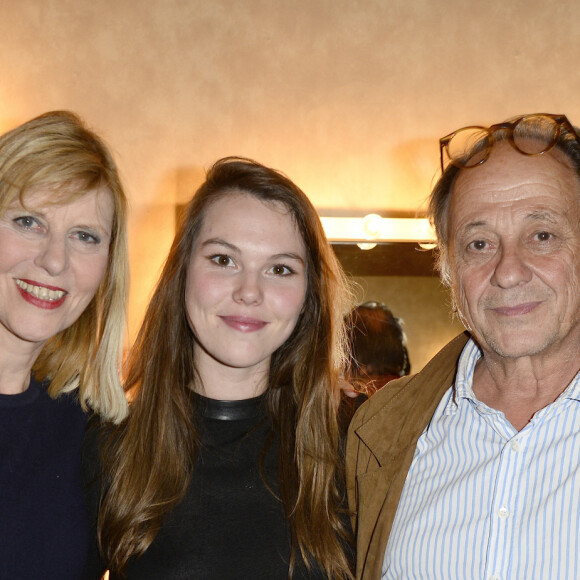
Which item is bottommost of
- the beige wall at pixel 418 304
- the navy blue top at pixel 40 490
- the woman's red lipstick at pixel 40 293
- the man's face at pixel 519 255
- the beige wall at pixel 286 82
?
the navy blue top at pixel 40 490

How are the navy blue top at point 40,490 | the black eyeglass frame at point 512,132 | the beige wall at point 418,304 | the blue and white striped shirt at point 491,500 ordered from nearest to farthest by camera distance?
1. the blue and white striped shirt at point 491,500
2. the navy blue top at point 40,490
3. the black eyeglass frame at point 512,132
4. the beige wall at point 418,304

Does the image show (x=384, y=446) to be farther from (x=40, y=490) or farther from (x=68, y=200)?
(x=68, y=200)

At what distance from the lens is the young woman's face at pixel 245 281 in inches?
69.4

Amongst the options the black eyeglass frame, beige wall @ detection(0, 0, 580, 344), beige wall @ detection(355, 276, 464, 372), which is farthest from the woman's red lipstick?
beige wall @ detection(355, 276, 464, 372)

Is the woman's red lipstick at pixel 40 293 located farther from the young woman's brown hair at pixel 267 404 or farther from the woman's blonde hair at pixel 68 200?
the young woman's brown hair at pixel 267 404

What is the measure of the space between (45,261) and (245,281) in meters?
0.43

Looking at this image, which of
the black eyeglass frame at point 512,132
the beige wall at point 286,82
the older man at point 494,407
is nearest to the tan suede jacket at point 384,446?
the older man at point 494,407

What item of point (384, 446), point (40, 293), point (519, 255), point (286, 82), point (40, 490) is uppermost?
point (286, 82)

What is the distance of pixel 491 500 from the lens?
58.1 inches

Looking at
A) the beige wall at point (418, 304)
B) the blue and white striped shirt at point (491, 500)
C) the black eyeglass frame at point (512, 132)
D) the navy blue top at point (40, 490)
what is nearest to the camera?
the blue and white striped shirt at point (491, 500)

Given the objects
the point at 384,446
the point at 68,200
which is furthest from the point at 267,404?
the point at 68,200

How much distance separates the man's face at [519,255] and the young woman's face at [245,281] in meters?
0.38

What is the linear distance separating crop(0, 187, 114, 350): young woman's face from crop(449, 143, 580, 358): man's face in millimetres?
817

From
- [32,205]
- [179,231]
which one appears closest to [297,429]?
[179,231]
